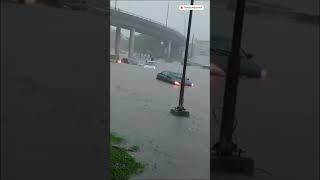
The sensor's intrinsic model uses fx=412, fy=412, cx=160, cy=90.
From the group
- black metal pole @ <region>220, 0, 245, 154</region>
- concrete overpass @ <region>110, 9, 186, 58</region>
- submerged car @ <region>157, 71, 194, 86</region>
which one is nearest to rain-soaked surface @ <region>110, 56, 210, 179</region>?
black metal pole @ <region>220, 0, 245, 154</region>

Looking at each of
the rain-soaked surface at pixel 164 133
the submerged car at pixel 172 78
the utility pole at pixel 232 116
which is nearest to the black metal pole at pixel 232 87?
the utility pole at pixel 232 116

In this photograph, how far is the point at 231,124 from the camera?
2533 millimetres

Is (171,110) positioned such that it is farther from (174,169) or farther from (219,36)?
(219,36)

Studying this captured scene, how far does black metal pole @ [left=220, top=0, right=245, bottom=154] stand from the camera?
7.89 feet

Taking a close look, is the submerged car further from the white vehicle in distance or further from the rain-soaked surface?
the white vehicle in distance

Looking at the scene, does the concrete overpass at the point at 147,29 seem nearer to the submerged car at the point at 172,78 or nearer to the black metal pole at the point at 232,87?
the submerged car at the point at 172,78

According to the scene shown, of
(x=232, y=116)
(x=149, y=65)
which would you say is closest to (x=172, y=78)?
(x=149, y=65)

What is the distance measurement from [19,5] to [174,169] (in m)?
3.79

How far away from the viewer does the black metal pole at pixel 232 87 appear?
2.40 m

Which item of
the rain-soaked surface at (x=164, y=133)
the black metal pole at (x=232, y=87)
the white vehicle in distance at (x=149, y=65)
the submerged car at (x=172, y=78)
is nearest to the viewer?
the black metal pole at (x=232, y=87)

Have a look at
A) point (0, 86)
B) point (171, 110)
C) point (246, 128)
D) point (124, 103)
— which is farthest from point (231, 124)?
point (124, 103)

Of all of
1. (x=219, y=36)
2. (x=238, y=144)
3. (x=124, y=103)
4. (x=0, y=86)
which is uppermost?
(x=219, y=36)

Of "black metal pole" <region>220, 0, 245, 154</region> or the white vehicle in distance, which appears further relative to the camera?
the white vehicle in distance

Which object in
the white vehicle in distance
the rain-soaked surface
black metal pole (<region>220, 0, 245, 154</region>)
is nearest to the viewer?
black metal pole (<region>220, 0, 245, 154</region>)
